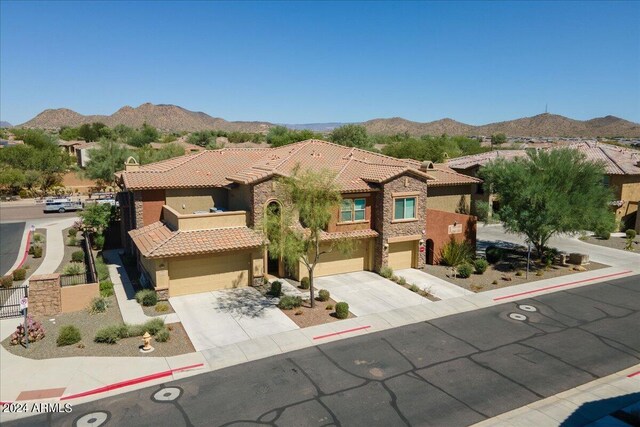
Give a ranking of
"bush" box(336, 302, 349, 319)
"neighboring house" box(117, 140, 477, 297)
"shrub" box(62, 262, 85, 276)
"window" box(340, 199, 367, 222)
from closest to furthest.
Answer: "bush" box(336, 302, 349, 319) → "neighboring house" box(117, 140, 477, 297) → "shrub" box(62, 262, 85, 276) → "window" box(340, 199, 367, 222)

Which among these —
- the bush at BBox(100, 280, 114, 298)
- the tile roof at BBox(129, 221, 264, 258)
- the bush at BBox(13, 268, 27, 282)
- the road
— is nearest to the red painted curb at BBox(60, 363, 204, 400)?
the road

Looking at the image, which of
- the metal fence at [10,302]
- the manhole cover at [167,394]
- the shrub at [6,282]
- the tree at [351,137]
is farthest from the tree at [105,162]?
the manhole cover at [167,394]

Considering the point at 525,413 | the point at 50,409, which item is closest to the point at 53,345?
the point at 50,409

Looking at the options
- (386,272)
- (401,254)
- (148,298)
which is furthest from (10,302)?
(401,254)

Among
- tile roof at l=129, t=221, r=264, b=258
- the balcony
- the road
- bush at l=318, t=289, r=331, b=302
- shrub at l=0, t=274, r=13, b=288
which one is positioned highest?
the balcony

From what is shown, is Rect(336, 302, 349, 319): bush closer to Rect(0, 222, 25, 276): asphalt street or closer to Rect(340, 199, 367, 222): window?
Rect(340, 199, 367, 222): window

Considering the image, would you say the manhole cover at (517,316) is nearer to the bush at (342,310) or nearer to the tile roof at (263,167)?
the bush at (342,310)

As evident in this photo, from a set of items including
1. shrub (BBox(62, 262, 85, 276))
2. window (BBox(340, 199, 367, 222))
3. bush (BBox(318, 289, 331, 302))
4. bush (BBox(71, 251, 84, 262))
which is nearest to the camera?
bush (BBox(318, 289, 331, 302))
